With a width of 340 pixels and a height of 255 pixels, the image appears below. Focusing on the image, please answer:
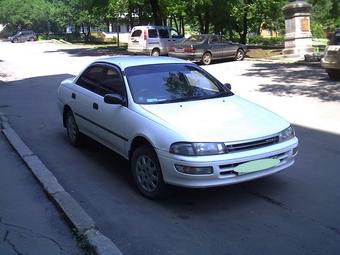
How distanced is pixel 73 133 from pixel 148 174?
2757mm

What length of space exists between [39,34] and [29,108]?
66190mm

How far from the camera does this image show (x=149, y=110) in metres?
5.15

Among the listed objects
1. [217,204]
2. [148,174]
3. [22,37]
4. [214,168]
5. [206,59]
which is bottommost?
[217,204]

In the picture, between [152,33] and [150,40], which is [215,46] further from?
[152,33]

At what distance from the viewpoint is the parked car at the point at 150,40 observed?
80.6ft

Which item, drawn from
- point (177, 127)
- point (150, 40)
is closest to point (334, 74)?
point (177, 127)

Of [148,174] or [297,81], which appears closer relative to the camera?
[148,174]

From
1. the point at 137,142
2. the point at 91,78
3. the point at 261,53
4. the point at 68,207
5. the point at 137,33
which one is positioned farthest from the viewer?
the point at 261,53

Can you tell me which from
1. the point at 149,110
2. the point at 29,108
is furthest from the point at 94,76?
the point at 29,108

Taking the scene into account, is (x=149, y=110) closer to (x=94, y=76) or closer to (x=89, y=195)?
(x=89, y=195)

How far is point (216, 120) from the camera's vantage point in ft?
16.1

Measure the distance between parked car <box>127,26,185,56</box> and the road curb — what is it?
18.0 meters

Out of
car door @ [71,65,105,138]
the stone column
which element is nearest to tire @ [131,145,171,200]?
car door @ [71,65,105,138]

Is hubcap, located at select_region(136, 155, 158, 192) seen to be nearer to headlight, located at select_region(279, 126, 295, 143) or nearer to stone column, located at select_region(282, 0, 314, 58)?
headlight, located at select_region(279, 126, 295, 143)
